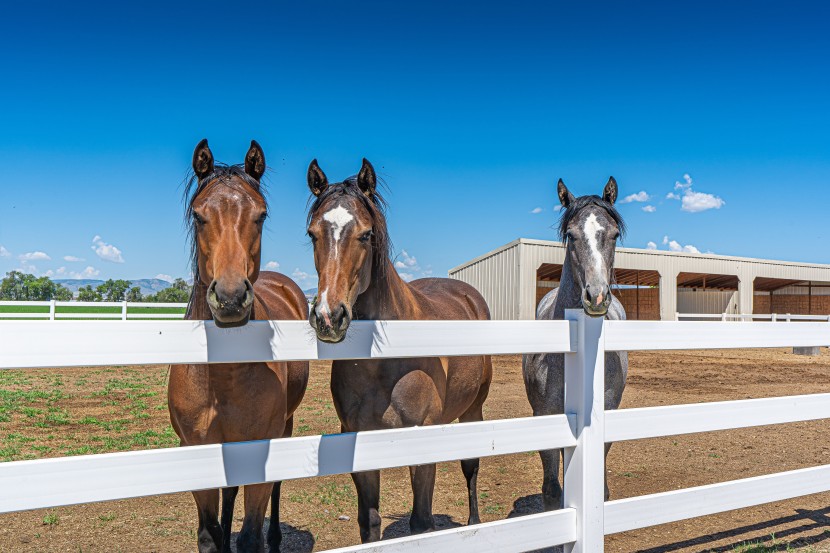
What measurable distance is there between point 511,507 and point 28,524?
396 cm

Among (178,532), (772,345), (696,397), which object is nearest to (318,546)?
(178,532)

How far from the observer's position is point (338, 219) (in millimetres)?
3025

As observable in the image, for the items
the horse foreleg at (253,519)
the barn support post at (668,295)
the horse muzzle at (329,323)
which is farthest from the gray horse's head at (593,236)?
the barn support post at (668,295)

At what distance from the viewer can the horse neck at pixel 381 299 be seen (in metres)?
3.46

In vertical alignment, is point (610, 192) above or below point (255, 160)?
above

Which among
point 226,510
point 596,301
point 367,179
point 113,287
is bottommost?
point 226,510

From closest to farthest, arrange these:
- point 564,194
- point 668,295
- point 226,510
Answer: point 226,510 → point 564,194 → point 668,295

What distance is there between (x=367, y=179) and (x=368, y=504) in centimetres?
185

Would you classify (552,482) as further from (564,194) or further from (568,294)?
(564,194)

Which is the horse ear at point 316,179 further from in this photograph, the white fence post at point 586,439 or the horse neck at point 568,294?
the horse neck at point 568,294

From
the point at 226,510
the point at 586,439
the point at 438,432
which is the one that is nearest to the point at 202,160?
the point at 438,432

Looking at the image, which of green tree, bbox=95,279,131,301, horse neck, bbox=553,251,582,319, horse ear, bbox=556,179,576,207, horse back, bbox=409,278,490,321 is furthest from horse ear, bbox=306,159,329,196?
green tree, bbox=95,279,131,301

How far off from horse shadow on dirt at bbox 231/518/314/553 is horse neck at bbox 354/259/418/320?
2083 millimetres

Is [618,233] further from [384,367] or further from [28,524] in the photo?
[28,524]
